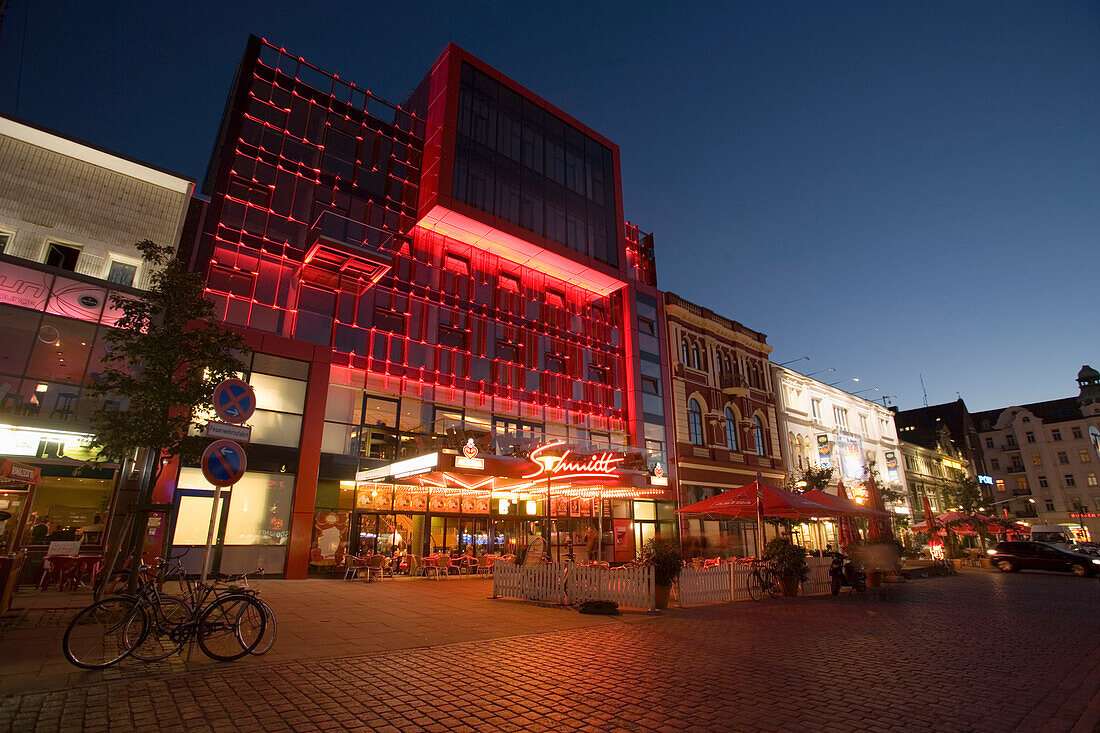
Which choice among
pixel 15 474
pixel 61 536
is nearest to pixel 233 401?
pixel 15 474

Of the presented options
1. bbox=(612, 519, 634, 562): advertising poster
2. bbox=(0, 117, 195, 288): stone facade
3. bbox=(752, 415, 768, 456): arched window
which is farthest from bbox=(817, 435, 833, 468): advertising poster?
bbox=(0, 117, 195, 288): stone facade

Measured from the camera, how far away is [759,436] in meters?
38.9

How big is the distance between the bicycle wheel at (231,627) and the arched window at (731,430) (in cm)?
3270

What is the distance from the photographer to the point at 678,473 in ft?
107

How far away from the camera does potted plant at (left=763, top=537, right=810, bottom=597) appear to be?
665 inches

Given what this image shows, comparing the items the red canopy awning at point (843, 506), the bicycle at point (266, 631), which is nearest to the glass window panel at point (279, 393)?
the bicycle at point (266, 631)

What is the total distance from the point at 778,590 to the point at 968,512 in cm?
4011

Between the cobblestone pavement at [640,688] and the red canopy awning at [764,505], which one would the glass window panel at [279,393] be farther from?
the red canopy awning at [764,505]

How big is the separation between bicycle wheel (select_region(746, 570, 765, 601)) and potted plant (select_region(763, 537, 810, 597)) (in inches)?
28.8

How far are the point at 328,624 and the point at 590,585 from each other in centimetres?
607

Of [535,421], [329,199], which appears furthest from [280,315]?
[535,421]

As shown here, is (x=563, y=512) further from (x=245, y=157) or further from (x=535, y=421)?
(x=245, y=157)

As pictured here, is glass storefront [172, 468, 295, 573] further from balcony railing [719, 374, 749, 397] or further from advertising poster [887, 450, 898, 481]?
advertising poster [887, 450, 898, 481]

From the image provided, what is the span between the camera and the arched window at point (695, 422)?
→ 34688 millimetres
